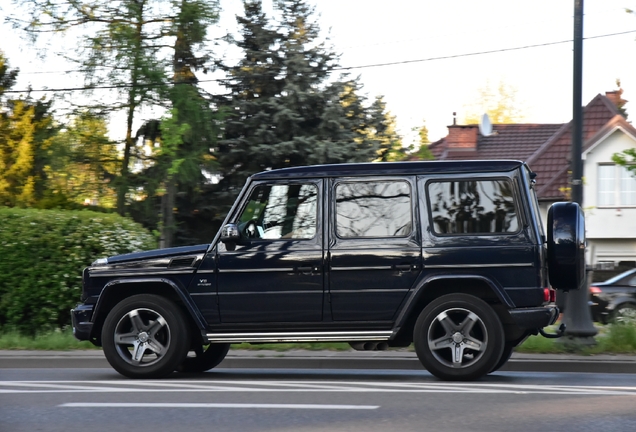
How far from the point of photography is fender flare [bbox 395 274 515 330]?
8969 millimetres

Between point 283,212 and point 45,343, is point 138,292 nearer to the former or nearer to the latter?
point 283,212

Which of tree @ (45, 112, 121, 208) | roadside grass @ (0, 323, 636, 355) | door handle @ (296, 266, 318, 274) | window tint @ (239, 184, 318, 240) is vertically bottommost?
roadside grass @ (0, 323, 636, 355)

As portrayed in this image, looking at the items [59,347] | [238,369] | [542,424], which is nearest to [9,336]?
[59,347]

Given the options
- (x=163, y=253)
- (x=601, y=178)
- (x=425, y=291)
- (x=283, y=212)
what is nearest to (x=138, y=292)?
(x=163, y=253)

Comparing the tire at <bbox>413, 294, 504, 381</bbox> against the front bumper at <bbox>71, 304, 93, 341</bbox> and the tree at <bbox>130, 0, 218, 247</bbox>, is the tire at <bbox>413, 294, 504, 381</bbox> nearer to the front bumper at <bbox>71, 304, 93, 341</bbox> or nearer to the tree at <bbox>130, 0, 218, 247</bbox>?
the front bumper at <bbox>71, 304, 93, 341</bbox>

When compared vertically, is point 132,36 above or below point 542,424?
above

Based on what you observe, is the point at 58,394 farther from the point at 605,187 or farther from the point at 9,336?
the point at 605,187

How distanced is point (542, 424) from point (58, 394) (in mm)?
4081

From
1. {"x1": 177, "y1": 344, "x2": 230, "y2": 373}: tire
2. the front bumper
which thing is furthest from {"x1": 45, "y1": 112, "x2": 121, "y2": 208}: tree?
the front bumper

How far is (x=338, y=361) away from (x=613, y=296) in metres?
11.5

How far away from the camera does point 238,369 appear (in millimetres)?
11297

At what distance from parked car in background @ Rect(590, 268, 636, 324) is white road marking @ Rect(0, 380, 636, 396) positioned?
41.5ft

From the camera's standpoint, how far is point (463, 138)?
144 ft

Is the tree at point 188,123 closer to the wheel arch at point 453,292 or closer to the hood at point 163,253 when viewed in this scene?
the hood at point 163,253
